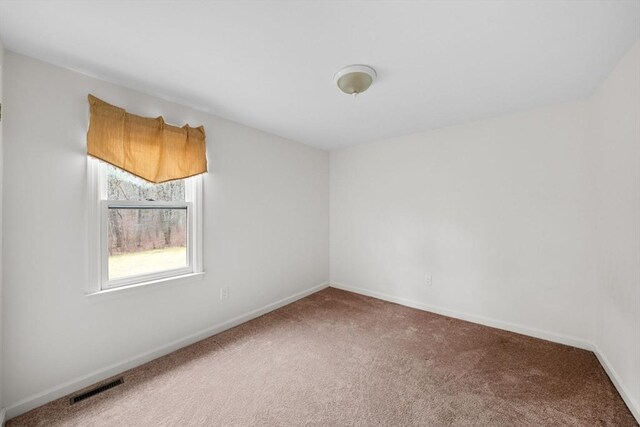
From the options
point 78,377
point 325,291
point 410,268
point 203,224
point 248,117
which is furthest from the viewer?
point 325,291

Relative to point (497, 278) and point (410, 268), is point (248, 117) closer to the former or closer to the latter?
point (410, 268)

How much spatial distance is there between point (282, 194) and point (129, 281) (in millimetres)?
1868

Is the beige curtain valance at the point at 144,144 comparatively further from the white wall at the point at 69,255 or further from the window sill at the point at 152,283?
the window sill at the point at 152,283

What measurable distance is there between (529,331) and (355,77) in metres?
2.93

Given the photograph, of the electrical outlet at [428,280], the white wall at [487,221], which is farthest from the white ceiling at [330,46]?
the electrical outlet at [428,280]

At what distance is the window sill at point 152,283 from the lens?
188cm

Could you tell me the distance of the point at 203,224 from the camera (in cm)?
252

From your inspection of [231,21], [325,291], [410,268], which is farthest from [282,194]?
[231,21]

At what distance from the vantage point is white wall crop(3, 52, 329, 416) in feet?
5.24

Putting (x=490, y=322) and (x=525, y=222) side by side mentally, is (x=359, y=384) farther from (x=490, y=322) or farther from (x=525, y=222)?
(x=525, y=222)

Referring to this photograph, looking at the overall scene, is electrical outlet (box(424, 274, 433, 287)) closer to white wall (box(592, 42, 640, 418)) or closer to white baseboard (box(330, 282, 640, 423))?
white baseboard (box(330, 282, 640, 423))

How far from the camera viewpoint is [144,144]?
6.80 ft

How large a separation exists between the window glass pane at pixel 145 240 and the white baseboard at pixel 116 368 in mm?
680

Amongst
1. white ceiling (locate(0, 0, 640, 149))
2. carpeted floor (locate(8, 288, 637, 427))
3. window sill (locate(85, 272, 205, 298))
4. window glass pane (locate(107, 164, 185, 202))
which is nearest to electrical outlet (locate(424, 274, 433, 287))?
carpeted floor (locate(8, 288, 637, 427))
